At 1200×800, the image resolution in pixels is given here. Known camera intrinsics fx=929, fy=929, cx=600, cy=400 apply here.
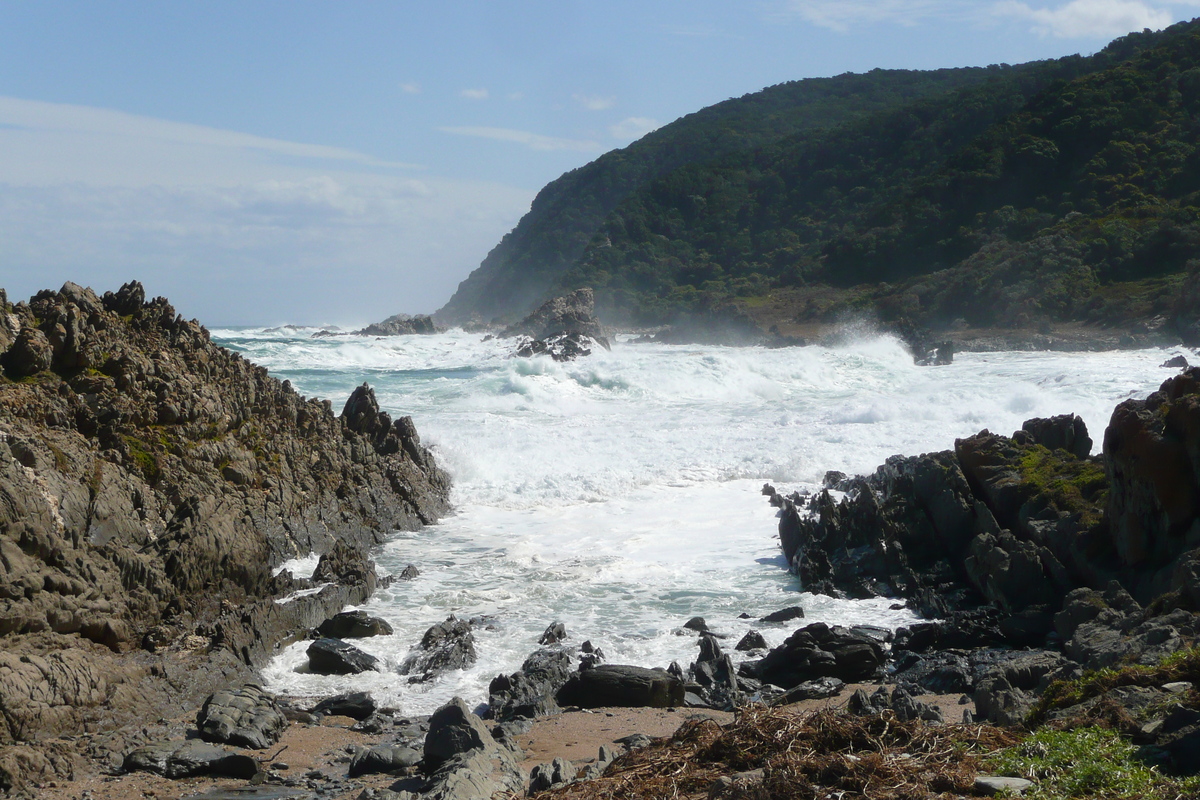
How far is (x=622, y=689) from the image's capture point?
9648 mm

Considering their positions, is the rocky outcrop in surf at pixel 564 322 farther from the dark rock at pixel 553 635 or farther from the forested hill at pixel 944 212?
the dark rock at pixel 553 635

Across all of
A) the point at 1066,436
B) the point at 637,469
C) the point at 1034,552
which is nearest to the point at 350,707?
the point at 1034,552

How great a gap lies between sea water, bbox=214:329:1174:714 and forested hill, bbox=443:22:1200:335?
16.3 m

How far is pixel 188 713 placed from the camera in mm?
9117

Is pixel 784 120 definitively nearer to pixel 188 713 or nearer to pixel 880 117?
pixel 880 117

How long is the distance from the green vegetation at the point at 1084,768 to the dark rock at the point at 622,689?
15.7ft

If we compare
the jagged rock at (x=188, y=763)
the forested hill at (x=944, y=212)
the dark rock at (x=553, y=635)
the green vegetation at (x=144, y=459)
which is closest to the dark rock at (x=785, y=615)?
the dark rock at (x=553, y=635)

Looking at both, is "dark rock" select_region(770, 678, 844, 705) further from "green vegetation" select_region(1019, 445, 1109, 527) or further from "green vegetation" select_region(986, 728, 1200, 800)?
"green vegetation" select_region(1019, 445, 1109, 527)

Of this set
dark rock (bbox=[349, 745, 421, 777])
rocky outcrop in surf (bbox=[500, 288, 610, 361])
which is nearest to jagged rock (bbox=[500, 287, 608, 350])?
rocky outcrop in surf (bbox=[500, 288, 610, 361])

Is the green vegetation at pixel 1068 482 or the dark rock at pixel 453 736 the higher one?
the green vegetation at pixel 1068 482

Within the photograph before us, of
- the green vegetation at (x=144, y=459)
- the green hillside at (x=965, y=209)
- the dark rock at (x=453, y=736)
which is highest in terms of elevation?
the green hillside at (x=965, y=209)

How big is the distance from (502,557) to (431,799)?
892 centimetres

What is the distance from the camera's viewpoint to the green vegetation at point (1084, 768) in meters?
4.30

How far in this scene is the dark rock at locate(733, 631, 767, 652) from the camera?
430 inches
